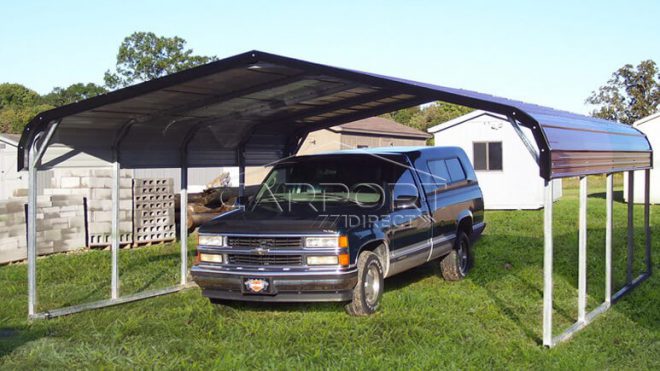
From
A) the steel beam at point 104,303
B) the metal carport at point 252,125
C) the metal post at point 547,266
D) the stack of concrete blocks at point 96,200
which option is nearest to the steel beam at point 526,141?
the metal carport at point 252,125

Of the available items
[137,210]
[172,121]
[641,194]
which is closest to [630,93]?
[641,194]

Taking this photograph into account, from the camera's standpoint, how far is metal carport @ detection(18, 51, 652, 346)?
672cm

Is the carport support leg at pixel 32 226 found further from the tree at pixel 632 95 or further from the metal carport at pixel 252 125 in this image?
the tree at pixel 632 95

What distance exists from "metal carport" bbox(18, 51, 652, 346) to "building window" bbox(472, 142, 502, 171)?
11772 millimetres

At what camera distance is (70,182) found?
14.7 metres

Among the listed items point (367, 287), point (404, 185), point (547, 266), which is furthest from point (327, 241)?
point (547, 266)

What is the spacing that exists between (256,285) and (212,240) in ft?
2.79

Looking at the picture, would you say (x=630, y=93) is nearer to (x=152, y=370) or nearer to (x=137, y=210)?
(x=137, y=210)

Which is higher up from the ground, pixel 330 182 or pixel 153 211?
pixel 330 182

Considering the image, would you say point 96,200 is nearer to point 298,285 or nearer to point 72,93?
point 298,285

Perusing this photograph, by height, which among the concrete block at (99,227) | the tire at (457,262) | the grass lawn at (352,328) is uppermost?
the concrete block at (99,227)

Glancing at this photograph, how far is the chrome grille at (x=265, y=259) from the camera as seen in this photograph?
24.4 feet

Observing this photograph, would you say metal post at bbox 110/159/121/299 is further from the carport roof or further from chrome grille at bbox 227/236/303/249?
chrome grille at bbox 227/236/303/249

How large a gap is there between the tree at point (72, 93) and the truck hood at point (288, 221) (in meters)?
54.5
